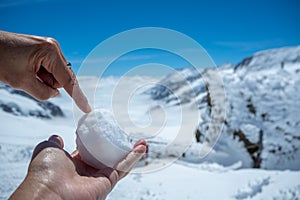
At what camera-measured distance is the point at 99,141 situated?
5.61ft

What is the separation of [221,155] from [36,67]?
10.4 feet

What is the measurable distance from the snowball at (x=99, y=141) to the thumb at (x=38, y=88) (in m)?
0.25

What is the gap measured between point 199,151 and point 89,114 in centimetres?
297

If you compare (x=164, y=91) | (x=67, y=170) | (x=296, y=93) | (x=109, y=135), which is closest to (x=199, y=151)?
(x=296, y=93)

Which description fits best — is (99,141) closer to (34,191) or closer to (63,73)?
(63,73)

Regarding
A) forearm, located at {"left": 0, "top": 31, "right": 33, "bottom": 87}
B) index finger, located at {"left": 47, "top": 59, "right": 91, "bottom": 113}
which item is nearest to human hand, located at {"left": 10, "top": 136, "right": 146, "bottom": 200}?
index finger, located at {"left": 47, "top": 59, "right": 91, "bottom": 113}

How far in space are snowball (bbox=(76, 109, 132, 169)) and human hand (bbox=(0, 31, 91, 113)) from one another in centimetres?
9

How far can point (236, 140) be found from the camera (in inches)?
173

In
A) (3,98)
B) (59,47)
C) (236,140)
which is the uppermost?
(59,47)

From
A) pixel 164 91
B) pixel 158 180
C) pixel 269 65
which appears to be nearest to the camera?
pixel 158 180

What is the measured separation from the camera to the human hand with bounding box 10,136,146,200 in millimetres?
1270

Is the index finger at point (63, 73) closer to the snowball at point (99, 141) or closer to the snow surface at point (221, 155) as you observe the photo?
the snowball at point (99, 141)

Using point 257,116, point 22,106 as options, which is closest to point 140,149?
point 257,116

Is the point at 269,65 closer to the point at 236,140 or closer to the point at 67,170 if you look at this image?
the point at 236,140
